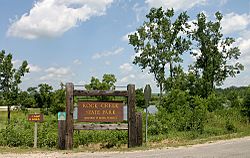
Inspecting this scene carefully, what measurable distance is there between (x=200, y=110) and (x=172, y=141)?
12.5 ft

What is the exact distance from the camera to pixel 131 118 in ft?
47.0

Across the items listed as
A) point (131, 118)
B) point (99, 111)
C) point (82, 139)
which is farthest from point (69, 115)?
point (131, 118)

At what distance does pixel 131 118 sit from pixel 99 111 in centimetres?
127

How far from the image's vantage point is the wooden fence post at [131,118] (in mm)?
14211

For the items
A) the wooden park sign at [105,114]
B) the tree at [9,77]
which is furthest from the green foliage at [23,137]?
the tree at [9,77]

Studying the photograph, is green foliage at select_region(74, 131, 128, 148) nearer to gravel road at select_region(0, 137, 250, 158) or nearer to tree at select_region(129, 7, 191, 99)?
gravel road at select_region(0, 137, 250, 158)

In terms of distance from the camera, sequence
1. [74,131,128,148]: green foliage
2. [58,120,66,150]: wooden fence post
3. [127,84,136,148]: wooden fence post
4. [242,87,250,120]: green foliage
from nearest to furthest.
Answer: [58,120,66,150]: wooden fence post, [127,84,136,148]: wooden fence post, [74,131,128,148]: green foliage, [242,87,250,120]: green foliage

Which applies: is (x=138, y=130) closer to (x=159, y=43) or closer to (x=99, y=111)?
(x=99, y=111)

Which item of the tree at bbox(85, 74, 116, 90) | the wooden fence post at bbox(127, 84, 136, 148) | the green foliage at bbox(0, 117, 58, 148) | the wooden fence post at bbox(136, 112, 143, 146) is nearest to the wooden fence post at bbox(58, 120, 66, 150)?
the green foliage at bbox(0, 117, 58, 148)

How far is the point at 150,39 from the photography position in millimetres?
38094

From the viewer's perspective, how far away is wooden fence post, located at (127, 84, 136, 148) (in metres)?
14.2

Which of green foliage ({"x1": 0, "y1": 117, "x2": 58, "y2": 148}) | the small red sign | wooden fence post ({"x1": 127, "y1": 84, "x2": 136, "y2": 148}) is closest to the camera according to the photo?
the small red sign

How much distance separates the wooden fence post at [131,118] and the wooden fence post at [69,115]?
2.19 m

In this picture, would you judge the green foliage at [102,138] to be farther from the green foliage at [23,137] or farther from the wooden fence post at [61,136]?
the green foliage at [23,137]
